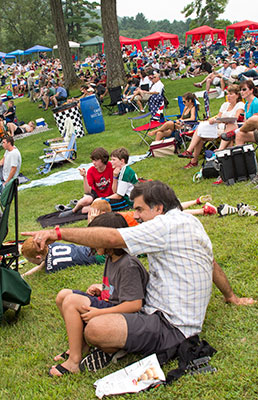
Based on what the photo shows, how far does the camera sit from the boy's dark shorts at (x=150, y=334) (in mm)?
2514

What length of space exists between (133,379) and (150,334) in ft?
0.87

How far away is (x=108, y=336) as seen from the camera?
247cm

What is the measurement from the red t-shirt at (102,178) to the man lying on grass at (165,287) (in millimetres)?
3453

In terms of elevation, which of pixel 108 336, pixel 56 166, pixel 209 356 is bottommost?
pixel 56 166

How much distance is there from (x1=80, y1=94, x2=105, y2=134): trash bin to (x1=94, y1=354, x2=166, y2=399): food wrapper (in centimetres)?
1136

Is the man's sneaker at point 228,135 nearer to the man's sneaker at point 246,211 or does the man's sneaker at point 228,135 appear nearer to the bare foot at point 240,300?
the man's sneaker at point 246,211

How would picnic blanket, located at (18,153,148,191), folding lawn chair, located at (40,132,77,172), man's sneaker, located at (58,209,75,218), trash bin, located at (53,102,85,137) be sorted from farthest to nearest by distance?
trash bin, located at (53,102,85,137)
folding lawn chair, located at (40,132,77,172)
picnic blanket, located at (18,153,148,191)
man's sneaker, located at (58,209,75,218)

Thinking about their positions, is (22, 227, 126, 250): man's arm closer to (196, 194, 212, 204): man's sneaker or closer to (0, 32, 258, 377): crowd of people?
(0, 32, 258, 377): crowd of people

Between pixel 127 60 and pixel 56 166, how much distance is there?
30392 mm

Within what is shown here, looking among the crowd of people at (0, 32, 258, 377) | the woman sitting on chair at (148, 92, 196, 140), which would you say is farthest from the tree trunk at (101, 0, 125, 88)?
the crowd of people at (0, 32, 258, 377)

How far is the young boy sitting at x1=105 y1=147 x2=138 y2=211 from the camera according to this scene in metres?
5.44

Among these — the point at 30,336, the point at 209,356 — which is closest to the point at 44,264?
the point at 30,336

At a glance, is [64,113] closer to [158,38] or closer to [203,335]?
[203,335]

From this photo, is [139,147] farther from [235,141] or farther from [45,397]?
[45,397]
